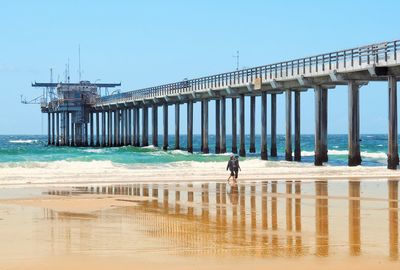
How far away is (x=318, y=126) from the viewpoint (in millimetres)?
39125

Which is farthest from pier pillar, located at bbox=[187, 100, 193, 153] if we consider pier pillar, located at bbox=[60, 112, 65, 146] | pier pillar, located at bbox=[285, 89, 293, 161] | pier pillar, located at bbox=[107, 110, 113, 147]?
pier pillar, located at bbox=[60, 112, 65, 146]

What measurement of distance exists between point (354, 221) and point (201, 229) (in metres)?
2.93

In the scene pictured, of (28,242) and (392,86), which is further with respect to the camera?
(392,86)

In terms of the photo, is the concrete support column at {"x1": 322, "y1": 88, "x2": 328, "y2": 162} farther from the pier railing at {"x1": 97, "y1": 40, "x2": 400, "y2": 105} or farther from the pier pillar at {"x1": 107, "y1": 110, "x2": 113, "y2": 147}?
the pier pillar at {"x1": 107, "y1": 110, "x2": 113, "y2": 147}

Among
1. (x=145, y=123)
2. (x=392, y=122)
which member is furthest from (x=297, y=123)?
(x=145, y=123)

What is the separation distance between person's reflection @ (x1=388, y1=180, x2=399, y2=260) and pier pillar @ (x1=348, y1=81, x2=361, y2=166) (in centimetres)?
1237

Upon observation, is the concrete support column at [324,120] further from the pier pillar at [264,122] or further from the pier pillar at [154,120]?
the pier pillar at [154,120]

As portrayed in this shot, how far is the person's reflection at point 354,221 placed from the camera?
11453 millimetres

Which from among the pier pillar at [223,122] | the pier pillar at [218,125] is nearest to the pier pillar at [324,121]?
the pier pillar at [223,122]

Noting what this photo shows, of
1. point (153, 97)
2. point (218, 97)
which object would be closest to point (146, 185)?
point (218, 97)

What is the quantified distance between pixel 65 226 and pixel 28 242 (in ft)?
6.92

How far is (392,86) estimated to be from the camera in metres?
33.2

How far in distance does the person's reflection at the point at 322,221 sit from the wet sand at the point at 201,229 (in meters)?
0.02

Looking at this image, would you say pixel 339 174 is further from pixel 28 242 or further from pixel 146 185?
pixel 28 242
